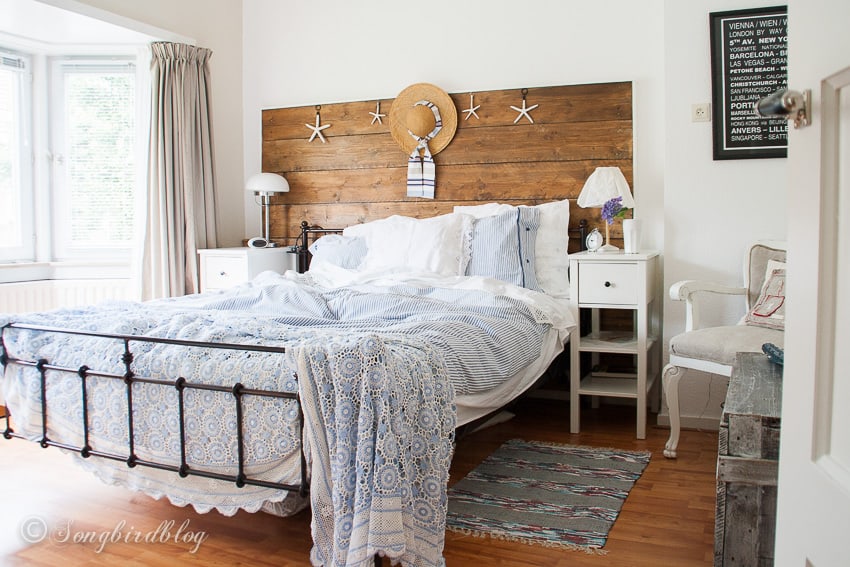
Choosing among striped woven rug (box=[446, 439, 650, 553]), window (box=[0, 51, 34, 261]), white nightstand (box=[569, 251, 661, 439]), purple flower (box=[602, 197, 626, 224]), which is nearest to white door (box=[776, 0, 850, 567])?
striped woven rug (box=[446, 439, 650, 553])

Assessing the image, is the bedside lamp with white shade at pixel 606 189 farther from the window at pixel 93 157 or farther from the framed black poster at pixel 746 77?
the window at pixel 93 157

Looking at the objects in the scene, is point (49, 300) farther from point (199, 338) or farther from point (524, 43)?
point (524, 43)

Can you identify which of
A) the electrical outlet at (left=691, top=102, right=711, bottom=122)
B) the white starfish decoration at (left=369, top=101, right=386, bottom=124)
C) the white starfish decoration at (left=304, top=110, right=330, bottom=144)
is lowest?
Answer: the electrical outlet at (left=691, top=102, right=711, bottom=122)

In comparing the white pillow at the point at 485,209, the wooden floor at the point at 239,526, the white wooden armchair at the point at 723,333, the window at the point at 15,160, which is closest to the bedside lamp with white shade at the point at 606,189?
the white pillow at the point at 485,209

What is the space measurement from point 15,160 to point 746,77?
3.89 meters

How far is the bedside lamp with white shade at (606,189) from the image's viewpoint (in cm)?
342

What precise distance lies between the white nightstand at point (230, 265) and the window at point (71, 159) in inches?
19.6

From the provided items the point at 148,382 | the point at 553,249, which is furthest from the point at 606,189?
the point at 148,382

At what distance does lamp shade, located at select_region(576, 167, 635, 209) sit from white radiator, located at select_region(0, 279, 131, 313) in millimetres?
2715

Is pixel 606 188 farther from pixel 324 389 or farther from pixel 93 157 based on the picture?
pixel 93 157

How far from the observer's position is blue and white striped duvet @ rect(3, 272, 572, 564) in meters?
1.67

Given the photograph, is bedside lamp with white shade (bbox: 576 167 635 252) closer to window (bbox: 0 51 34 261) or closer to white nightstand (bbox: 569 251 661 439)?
white nightstand (bbox: 569 251 661 439)

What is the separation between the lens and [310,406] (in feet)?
5.62

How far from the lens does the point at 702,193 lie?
3.29m
